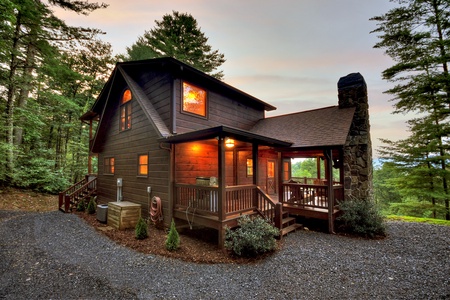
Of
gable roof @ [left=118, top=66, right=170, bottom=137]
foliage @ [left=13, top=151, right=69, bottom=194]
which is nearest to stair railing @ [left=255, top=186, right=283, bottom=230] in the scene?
gable roof @ [left=118, top=66, right=170, bottom=137]

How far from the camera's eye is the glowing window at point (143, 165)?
786cm

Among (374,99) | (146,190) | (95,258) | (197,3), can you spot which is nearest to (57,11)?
(197,3)

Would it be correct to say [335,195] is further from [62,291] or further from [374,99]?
[374,99]

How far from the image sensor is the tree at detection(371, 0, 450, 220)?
991 cm

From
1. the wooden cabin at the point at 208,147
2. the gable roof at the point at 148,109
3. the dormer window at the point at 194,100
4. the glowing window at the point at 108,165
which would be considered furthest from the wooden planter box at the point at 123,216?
the dormer window at the point at 194,100

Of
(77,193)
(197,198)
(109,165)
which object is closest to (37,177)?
(77,193)

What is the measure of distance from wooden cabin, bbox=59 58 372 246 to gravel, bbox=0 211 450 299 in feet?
4.73

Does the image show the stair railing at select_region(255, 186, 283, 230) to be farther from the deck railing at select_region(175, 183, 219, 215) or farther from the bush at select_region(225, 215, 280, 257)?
the deck railing at select_region(175, 183, 219, 215)

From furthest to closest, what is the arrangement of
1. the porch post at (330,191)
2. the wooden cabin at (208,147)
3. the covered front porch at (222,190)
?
the porch post at (330,191)
the wooden cabin at (208,147)
the covered front porch at (222,190)

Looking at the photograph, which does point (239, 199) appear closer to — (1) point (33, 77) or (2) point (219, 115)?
(2) point (219, 115)

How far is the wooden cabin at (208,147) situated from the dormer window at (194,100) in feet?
0.13

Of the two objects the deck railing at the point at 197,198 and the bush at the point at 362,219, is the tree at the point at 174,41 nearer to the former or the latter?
the deck railing at the point at 197,198

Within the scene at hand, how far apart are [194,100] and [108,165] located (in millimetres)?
6413

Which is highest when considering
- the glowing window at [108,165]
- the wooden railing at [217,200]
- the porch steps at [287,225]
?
the glowing window at [108,165]
